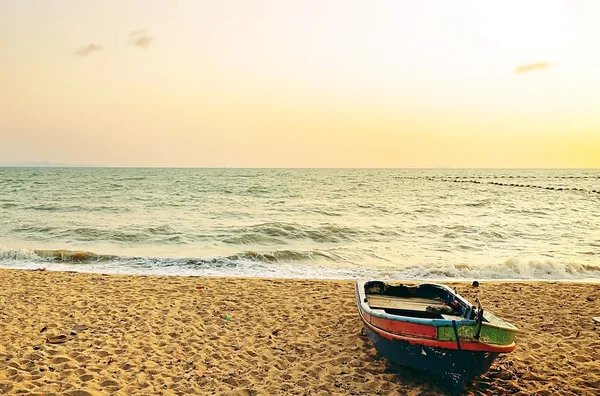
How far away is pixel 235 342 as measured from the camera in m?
6.82

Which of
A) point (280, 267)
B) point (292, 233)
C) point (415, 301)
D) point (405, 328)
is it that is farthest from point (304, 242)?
point (405, 328)

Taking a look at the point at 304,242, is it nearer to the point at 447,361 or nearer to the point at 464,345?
the point at 447,361

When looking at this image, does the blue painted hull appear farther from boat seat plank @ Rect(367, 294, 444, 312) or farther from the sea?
the sea

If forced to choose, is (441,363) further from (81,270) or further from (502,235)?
(502,235)

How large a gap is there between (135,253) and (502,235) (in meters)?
16.7

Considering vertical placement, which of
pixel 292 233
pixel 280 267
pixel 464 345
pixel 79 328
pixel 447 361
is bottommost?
pixel 280 267

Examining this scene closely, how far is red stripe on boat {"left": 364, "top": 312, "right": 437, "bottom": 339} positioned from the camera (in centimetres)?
496

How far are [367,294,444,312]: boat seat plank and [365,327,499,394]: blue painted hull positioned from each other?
1.19 meters

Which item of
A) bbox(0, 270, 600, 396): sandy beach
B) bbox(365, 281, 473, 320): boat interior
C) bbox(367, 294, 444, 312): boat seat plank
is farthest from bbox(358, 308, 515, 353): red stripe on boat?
bbox(367, 294, 444, 312): boat seat plank

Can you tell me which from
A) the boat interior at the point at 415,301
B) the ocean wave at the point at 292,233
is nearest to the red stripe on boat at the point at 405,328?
the boat interior at the point at 415,301

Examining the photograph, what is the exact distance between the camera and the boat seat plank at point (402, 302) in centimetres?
657

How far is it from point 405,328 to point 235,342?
9.86 feet

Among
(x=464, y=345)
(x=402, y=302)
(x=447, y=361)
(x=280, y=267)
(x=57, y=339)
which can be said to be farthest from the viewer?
(x=280, y=267)

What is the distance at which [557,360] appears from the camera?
20.3ft
